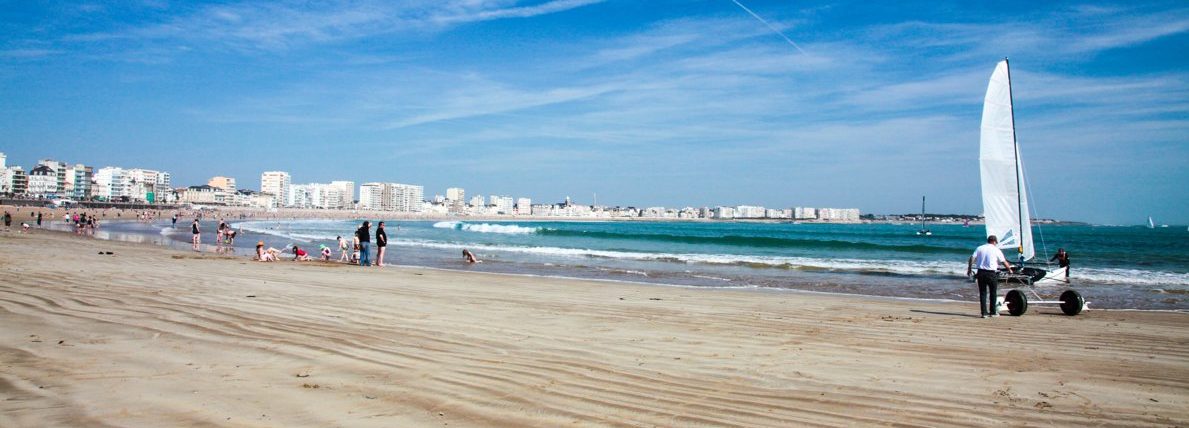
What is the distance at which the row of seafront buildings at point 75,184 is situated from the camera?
140 m

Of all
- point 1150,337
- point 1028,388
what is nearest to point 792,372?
point 1028,388

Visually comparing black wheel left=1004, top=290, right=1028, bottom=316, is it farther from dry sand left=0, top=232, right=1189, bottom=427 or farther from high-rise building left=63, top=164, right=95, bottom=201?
high-rise building left=63, top=164, right=95, bottom=201

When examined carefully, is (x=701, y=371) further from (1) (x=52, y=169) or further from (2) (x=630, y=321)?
(1) (x=52, y=169)

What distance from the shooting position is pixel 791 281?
19188 millimetres

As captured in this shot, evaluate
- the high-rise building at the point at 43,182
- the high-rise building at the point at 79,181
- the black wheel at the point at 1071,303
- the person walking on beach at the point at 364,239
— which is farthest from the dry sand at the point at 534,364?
the high-rise building at the point at 79,181

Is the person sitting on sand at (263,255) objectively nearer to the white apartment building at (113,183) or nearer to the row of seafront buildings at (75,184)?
the row of seafront buildings at (75,184)

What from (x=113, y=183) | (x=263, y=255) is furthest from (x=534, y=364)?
(x=113, y=183)

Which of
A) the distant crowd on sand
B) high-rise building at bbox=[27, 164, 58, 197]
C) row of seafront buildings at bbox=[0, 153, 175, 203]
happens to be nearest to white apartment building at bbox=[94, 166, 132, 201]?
row of seafront buildings at bbox=[0, 153, 175, 203]

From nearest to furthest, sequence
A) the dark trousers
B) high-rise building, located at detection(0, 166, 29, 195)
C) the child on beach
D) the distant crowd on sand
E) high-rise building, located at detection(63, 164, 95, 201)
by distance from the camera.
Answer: the dark trousers < the child on beach < the distant crowd on sand < high-rise building, located at detection(0, 166, 29, 195) < high-rise building, located at detection(63, 164, 95, 201)

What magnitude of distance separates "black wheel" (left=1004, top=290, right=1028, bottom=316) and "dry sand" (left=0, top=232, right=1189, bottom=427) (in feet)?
1.21

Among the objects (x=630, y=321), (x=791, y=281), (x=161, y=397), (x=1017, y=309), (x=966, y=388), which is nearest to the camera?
(x=161, y=397)

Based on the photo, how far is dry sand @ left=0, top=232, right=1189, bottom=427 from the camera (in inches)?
159

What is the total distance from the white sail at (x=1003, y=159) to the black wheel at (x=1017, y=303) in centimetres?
471

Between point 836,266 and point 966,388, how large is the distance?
2171 centimetres
